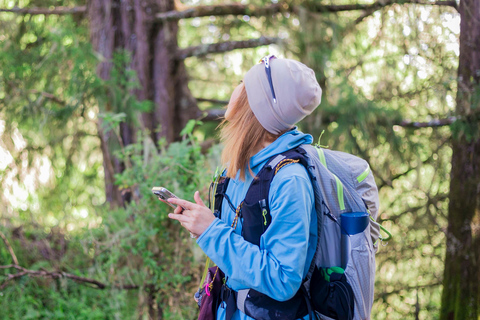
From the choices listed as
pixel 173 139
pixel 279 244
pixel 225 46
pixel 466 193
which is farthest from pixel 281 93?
pixel 173 139

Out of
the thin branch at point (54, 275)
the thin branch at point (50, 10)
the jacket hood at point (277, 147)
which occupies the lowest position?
the thin branch at point (54, 275)

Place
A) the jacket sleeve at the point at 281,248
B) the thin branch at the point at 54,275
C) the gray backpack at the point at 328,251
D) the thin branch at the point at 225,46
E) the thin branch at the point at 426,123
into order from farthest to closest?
the thin branch at the point at 225,46 → the thin branch at the point at 426,123 → the thin branch at the point at 54,275 → the gray backpack at the point at 328,251 → the jacket sleeve at the point at 281,248

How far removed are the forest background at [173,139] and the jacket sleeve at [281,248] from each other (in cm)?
195

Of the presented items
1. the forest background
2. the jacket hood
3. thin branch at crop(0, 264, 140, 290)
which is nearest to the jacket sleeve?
the jacket hood

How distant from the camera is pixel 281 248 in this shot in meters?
1.31

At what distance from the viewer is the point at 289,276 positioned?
130 centimetres

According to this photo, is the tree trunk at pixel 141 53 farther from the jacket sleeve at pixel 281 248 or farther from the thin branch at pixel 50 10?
the jacket sleeve at pixel 281 248

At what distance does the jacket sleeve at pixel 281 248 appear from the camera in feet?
4.27

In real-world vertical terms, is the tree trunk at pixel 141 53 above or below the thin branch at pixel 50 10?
below

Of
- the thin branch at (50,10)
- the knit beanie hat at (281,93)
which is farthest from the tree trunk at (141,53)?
the knit beanie hat at (281,93)

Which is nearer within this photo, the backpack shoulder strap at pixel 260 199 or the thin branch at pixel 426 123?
the backpack shoulder strap at pixel 260 199

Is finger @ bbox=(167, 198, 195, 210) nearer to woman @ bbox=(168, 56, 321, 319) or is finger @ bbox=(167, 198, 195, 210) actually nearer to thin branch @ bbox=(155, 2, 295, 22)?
woman @ bbox=(168, 56, 321, 319)

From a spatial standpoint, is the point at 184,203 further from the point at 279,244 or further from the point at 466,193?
the point at 466,193

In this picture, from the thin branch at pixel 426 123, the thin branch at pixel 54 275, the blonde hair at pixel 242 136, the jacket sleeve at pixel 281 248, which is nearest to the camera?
the jacket sleeve at pixel 281 248
